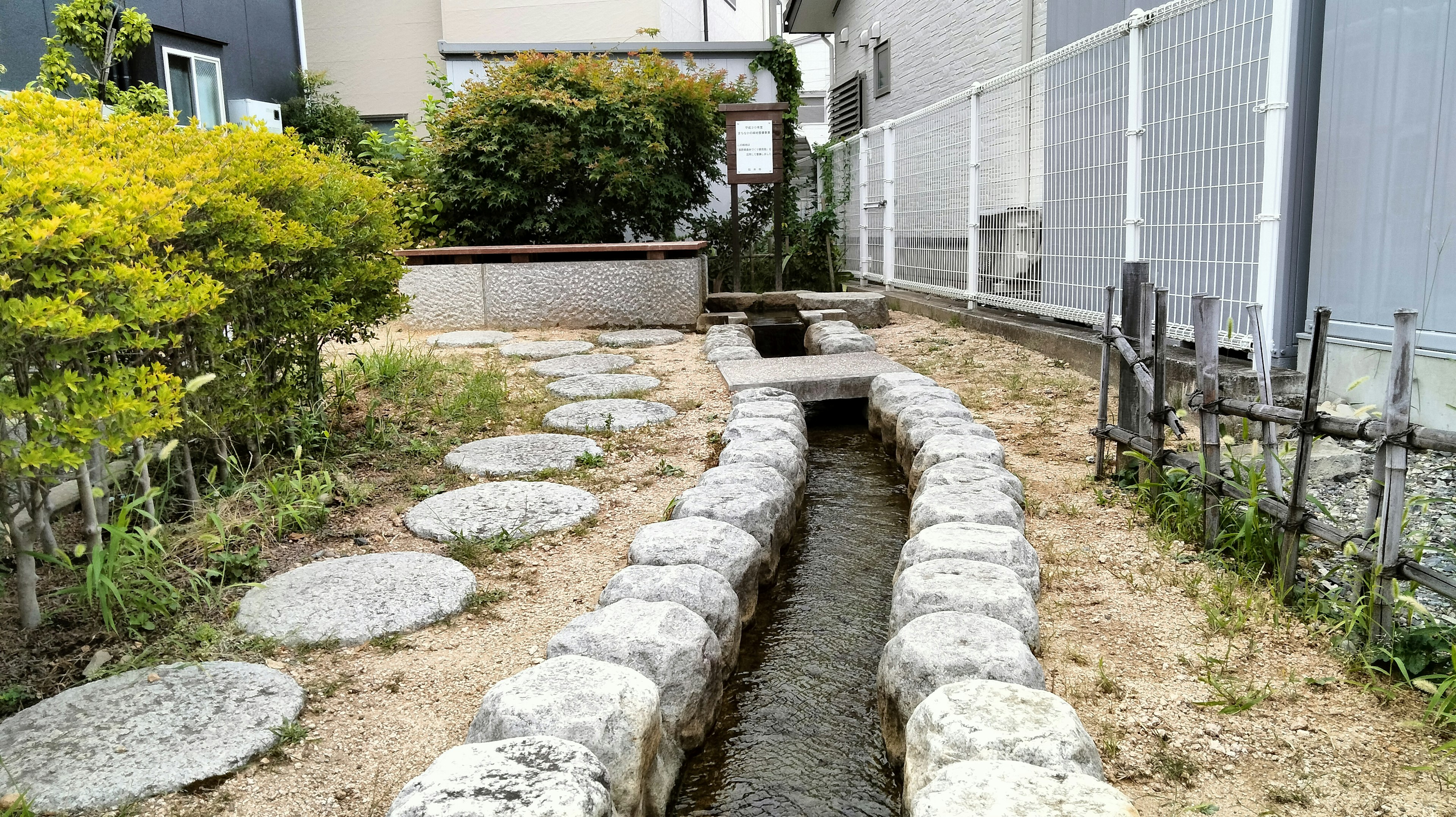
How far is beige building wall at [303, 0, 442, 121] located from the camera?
16.0 m

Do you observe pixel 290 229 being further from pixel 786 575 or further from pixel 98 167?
pixel 786 575

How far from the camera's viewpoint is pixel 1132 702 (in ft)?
7.36

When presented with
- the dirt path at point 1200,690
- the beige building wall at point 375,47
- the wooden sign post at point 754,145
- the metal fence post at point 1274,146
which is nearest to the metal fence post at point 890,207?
the wooden sign post at point 754,145

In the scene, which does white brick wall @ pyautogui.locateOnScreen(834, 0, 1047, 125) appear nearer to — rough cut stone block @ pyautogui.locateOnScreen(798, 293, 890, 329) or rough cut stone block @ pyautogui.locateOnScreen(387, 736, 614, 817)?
rough cut stone block @ pyautogui.locateOnScreen(798, 293, 890, 329)

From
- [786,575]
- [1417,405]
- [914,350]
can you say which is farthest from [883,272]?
[786,575]

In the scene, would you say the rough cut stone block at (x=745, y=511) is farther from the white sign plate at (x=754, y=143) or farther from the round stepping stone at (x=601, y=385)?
the white sign plate at (x=754, y=143)

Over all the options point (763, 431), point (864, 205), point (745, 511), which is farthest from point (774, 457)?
point (864, 205)

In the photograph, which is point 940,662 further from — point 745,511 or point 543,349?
point 543,349

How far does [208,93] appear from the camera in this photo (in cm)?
1311

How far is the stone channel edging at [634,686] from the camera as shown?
162 centimetres

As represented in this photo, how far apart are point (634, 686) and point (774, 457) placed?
1.87 meters

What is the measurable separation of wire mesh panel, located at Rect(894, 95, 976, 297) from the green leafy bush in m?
2.25

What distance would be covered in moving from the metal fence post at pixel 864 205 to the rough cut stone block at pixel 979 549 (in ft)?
28.2

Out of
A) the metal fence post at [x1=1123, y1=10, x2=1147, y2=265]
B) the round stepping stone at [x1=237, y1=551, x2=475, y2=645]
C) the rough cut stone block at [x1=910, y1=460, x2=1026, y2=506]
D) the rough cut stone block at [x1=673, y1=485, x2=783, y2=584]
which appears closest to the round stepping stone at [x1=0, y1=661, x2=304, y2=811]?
the round stepping stone at [x1=237, y1=551, x2=475, y2=645]
